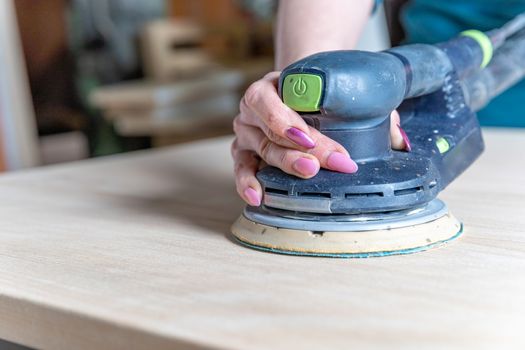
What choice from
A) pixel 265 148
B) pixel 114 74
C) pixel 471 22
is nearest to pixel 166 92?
pixel 114 74

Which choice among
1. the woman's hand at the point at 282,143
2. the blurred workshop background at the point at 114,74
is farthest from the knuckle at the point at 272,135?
the blurred workshop background at the point at 114,74

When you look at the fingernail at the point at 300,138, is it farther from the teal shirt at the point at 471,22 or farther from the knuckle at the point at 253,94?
the teal shirt at the point at 471,22

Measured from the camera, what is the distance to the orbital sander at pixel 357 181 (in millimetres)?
544

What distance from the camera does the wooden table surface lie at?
1.33 ft

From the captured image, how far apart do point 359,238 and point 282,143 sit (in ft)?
0.33

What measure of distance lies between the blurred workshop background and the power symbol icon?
192 cm

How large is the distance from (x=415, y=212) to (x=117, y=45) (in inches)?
106

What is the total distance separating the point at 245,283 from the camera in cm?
49

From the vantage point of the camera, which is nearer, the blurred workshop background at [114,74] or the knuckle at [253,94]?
the knuckle at [253,94]

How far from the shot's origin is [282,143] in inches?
23.3

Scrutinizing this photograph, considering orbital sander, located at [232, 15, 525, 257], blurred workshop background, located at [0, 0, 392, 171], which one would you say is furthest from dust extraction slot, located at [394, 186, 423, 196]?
blurred workshop background, located at [0, 0, 392, 171]

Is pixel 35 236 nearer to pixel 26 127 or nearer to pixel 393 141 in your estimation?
pixel 393 141

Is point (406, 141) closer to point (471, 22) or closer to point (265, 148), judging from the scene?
point (265, 148)

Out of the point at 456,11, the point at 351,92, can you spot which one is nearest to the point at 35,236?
the point at 351,92
